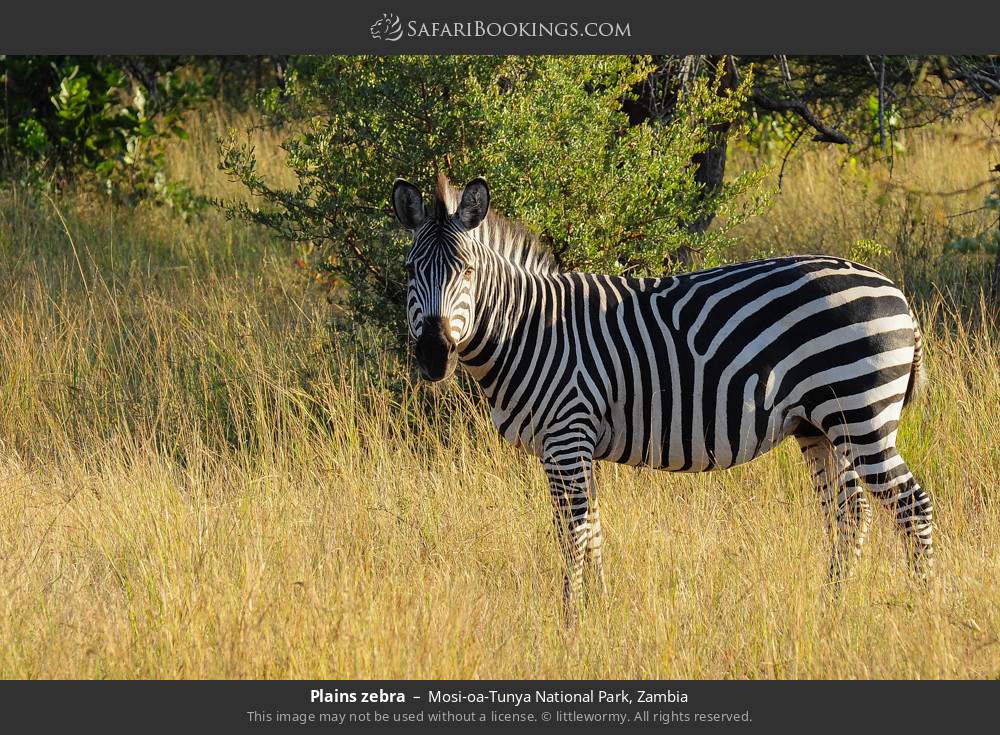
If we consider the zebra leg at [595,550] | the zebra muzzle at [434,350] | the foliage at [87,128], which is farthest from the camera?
the foliage at [87,128]

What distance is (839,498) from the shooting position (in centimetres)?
525

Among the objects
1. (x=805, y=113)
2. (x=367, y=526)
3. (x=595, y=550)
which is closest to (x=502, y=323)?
(x=595, y=550)

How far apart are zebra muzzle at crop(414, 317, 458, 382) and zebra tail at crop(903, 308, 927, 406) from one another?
2149 mm

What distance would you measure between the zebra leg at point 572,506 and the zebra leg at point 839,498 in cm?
109

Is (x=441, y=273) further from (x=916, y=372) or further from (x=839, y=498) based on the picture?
(x=916, y=372)

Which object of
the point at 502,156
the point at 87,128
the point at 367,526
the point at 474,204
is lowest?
the point at 367,526

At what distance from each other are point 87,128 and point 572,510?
26.8 feet

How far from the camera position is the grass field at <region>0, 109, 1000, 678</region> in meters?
4.29

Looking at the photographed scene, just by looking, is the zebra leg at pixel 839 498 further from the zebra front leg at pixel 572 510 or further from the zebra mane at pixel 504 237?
the zebra mane at pixel 504 237

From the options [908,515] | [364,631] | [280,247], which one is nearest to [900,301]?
[908,515]

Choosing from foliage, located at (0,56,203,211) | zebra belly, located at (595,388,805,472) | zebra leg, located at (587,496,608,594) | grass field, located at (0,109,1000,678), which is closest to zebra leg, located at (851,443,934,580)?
grass field, located at (0,109,1000,678)

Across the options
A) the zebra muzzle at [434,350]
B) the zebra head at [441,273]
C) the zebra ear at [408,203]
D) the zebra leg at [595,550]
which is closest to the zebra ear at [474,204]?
the zebra head at [441,273]

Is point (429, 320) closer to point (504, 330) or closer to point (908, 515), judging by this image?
point (504, 330)

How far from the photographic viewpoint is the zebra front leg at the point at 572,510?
482 centimetres
